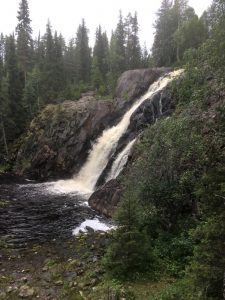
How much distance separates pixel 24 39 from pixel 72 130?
98.4 ft

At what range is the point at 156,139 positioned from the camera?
63.3 ft

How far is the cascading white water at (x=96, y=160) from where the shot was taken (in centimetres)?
3716

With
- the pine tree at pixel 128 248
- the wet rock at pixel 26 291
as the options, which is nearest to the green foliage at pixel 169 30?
the pine tree at pixel 128 248

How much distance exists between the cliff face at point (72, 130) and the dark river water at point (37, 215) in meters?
6.47

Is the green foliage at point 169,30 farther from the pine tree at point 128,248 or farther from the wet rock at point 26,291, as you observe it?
the wet rock at point 26,291

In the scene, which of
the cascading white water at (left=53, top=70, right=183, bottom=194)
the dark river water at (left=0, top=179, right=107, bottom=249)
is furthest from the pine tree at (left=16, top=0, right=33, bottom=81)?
the dark river water at (left=0, top=179, right=107, bottom=249)

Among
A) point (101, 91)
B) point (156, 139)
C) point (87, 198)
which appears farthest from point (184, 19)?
point (156, 139)

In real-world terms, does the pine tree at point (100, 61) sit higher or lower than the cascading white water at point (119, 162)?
higher

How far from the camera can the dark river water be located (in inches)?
931

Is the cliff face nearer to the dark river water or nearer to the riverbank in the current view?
the dark river water

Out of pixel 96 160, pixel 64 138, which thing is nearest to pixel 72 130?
pixel 64 138

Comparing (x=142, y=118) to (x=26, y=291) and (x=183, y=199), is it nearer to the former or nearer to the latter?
(x=183, y=199)

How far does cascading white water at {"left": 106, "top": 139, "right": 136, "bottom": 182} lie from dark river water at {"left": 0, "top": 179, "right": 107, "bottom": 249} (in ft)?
12.6

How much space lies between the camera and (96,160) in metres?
39.3
